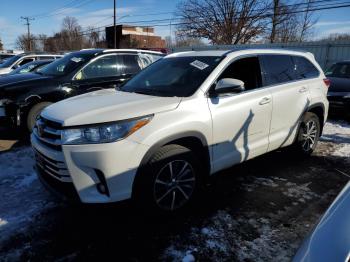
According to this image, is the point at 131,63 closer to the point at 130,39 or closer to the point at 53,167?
the point at 53,167

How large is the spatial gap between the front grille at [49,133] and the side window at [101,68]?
335 centimetres

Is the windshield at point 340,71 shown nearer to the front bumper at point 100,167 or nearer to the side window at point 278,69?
the side window at point 278,69

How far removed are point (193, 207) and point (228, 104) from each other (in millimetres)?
1229

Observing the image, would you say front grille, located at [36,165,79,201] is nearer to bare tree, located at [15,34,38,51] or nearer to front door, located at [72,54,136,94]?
front door, located at [72,54,136,94]

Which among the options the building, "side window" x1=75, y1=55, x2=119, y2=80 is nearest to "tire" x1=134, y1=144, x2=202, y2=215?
"side window" x1=75, y1=55, x2=119, y2=80

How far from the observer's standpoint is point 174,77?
13.0 feet

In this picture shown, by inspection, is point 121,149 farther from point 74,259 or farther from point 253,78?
point 253,78

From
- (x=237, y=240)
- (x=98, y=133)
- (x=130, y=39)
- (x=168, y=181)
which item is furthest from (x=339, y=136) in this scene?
(x=130, y=39)

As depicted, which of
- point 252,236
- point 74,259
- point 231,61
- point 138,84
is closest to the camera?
point 74,259

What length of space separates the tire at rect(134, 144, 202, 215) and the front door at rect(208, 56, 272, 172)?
36 centimetres

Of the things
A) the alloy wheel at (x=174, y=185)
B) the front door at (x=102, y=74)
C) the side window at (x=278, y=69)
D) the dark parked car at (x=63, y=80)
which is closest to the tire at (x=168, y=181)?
the alloy wheel at (x=174, y=185)

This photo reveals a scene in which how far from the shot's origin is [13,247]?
9.36 ft

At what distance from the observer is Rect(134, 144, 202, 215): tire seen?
9.84ft

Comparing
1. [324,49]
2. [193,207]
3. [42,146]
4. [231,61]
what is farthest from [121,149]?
[324,49]
